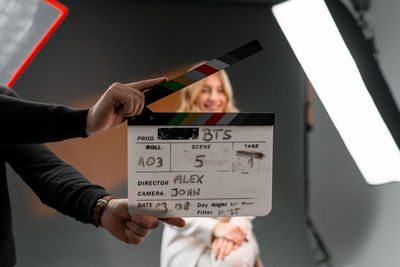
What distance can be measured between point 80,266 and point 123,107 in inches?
69.9

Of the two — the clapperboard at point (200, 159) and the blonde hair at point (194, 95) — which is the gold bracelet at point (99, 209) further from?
the blonde hair at point (194, 95)

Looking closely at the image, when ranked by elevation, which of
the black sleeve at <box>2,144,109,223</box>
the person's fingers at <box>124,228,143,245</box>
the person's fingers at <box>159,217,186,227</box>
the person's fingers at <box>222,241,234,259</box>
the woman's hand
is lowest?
the person's fingers at <box>222,241,234,259</box>

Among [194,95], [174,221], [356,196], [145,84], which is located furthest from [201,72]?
[356,196]

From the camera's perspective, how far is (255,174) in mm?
618

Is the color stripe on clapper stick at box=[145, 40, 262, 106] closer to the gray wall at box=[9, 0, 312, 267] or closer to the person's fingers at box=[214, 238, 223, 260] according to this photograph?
the person's fingers at box=[214, 238, 223, 260]

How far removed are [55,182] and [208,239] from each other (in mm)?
847

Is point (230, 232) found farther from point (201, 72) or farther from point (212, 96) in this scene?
point (201, 72)

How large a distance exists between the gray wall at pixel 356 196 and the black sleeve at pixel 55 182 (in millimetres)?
1384

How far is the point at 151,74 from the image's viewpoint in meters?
2.07

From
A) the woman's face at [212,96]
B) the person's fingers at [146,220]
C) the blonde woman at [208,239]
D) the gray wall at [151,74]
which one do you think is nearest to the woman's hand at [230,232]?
the blonde woman at [208,239]

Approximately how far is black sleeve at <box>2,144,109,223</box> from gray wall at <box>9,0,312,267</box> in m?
1.30

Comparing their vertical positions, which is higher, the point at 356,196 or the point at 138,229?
the point at 138,229

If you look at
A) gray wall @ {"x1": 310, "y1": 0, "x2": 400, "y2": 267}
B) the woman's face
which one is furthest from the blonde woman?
gray wall @ {"x1": 310, "y1": 0, "x2": 400, "y2": 267}

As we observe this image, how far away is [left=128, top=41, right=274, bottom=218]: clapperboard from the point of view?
1.93ft
